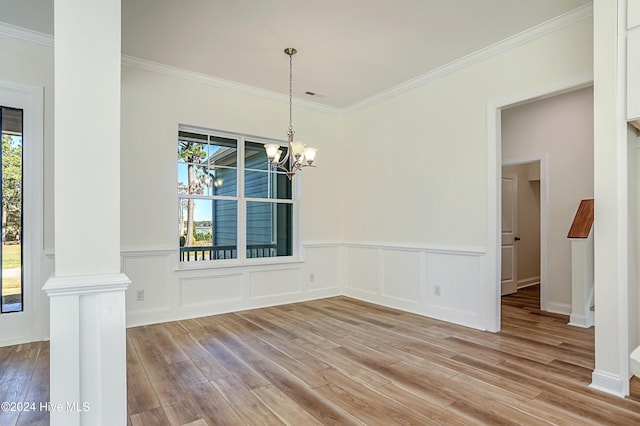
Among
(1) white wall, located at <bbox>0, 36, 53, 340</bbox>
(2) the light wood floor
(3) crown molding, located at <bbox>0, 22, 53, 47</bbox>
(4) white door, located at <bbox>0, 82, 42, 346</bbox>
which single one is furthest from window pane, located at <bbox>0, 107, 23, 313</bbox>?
(3) crown molding, located at <bbox>0, 22, 53, 47</bbox>

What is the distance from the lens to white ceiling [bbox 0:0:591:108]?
118 inches

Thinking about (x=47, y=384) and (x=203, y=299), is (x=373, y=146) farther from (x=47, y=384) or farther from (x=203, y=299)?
(x=47, y=384)

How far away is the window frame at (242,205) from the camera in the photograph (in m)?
4.46

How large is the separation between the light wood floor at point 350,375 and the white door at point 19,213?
323 millimetres

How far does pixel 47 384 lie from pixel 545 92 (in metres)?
4.77

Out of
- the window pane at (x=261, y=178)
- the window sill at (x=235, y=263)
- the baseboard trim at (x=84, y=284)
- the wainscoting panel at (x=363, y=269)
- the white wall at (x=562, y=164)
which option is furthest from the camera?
the wainscoting panel at (x=363, y=269)

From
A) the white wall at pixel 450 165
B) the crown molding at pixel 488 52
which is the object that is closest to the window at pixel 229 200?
the white wall at pixel 450 165

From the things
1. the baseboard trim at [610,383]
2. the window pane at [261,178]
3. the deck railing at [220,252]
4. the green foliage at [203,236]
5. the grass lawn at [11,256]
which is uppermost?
the window pane at [261,178]

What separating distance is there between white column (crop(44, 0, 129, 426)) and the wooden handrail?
13.8 ft

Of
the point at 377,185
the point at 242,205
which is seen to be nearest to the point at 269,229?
the point at 242,205

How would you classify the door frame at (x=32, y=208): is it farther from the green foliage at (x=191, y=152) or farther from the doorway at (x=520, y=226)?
the doorway at (x=520, y=226)

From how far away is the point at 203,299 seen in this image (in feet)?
14.4

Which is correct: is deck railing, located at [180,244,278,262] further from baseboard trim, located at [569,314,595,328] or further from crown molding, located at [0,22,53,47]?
→ baseboard trim, located at [569,314,595,328]

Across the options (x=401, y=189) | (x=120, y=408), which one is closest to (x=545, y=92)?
(x=401, y=189)
